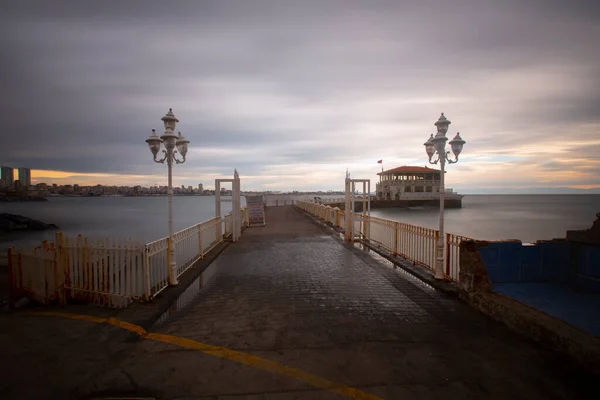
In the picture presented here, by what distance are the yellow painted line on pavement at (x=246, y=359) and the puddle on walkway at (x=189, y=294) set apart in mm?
497

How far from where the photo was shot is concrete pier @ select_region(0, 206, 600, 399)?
3.03 meters

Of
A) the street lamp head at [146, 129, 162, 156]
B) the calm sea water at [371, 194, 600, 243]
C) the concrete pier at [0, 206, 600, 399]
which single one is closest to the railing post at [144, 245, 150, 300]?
the concrete pier at [0, 206, 600, 399]

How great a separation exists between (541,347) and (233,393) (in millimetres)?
4008

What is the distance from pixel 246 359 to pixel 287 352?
53cm

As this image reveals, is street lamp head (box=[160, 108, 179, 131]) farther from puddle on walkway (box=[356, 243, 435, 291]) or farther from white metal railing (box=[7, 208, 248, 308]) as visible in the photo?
puddle on walkway (box=[356, 243, 435, 291])

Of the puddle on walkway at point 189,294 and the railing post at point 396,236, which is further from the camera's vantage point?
the railing post at point 396,236

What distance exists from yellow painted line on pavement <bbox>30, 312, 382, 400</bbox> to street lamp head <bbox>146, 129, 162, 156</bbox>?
364 cm

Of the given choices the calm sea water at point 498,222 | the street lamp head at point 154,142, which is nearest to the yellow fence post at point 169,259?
the street lamp head at point 154,142

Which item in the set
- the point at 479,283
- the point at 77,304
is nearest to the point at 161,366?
the point at 77,304

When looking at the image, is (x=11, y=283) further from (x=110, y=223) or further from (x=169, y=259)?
(x=110, y=223)

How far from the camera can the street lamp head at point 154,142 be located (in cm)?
648

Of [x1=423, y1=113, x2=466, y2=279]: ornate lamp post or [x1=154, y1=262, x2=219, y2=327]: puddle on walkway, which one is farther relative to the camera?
[x1=423, y1=113, x2=466, y2=279]: ornate lamp post

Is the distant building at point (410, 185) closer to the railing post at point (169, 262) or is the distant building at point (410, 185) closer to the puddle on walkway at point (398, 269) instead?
the puddle on walkway at point (398, 269)

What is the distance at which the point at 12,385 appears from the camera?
3064 mm
